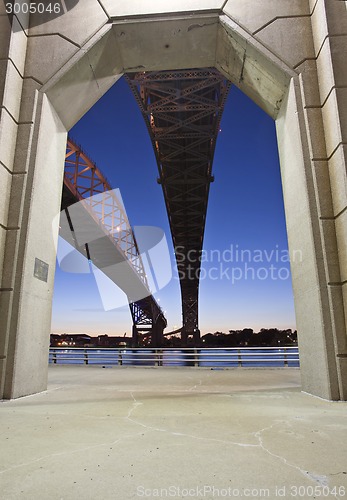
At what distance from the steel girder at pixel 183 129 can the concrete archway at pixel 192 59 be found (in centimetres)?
1046

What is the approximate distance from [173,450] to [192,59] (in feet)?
23.2

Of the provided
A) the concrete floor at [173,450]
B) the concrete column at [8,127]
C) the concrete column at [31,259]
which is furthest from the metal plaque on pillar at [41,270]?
the concrete floor at [173,450]

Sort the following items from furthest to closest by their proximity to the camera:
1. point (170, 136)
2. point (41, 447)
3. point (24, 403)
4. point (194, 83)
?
point (170, 136) < point (194, 83) < point (24, 403) < point (41, 447)

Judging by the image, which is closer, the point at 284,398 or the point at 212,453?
the point at 212,453

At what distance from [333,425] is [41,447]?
2641 mm

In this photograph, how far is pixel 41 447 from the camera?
2531mm

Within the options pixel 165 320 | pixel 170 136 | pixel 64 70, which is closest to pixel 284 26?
pixel 64 70

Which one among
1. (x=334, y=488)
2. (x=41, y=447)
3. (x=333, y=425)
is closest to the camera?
(x=334, y=488)

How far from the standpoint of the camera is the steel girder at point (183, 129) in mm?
16875

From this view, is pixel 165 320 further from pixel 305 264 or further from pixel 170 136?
pixel 305 264

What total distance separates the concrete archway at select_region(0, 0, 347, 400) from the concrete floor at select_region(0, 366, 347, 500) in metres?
1.12

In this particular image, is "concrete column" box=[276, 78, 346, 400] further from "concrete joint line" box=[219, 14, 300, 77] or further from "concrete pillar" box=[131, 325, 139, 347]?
"concrete pillar" box=[131, 325, 139, 347]

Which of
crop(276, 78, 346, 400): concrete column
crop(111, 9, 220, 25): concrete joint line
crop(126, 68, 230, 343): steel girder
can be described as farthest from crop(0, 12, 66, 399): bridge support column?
crop(126, 68, 230, 343): steel girder

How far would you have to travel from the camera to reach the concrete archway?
475 cm
